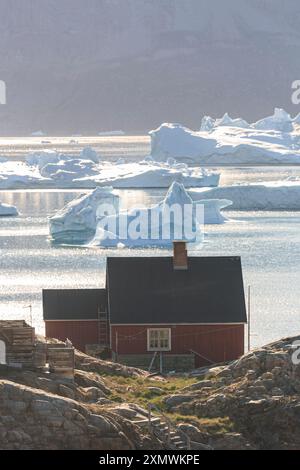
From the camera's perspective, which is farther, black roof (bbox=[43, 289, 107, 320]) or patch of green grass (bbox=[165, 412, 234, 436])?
black roof (bbox=[43, 289, 107, 320])

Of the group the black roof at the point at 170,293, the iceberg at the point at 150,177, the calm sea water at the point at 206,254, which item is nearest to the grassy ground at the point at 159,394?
the black roof at the point at 170,293

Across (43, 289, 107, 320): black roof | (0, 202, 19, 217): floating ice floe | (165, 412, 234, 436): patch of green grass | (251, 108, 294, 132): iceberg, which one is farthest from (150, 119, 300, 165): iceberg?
(165, 412, 234, 436): patch of green grass

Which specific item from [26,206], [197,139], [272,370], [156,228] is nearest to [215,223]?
[156,228]

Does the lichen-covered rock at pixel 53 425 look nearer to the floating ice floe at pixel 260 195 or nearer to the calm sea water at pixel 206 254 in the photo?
the calm sea water at pixel 206 254

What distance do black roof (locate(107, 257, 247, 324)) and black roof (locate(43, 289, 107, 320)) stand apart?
2.59 ft

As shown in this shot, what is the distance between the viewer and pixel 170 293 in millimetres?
20875

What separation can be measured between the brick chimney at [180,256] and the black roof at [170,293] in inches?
3.1

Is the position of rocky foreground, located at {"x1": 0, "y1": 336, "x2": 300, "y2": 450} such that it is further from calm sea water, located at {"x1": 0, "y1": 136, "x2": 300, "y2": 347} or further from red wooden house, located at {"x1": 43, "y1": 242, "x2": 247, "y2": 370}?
calm sea water, located at {"x1": 0, "y1": 136, "x2": 300, "y2": 347}

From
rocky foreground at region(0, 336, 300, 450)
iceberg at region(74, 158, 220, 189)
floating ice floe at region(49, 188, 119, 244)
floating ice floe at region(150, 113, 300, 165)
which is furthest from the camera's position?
floating ice floe at region(150, 113, 300, 165)

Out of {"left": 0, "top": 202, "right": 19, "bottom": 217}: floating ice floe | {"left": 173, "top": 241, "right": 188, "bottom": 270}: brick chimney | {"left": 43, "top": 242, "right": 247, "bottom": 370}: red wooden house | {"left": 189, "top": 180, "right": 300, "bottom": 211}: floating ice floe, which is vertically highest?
{"left": 189, "top": 180, "right": 300, "bottom": 211}: floating ice floe

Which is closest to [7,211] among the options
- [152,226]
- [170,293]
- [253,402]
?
[152,226]

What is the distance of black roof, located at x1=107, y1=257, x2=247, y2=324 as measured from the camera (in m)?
20.8

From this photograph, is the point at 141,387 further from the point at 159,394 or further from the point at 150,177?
the point at 150,177

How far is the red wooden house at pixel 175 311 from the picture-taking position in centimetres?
2072
